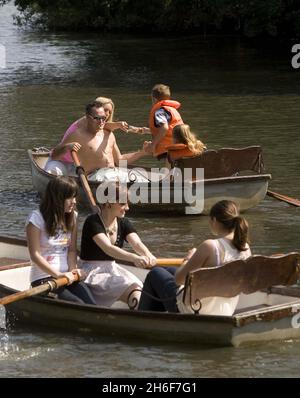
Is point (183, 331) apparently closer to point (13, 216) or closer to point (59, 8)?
point (13, 216)

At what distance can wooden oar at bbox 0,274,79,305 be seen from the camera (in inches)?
359

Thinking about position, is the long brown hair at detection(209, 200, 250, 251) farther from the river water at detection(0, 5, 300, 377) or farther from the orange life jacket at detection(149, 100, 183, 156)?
the orange life jacket at detection(149, 100, 183, 156)

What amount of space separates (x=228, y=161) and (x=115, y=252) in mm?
4761

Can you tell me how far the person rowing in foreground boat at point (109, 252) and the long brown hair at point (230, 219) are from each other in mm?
875

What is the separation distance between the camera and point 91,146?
44.1 ft

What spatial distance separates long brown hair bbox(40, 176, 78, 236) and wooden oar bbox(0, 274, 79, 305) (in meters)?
0.41


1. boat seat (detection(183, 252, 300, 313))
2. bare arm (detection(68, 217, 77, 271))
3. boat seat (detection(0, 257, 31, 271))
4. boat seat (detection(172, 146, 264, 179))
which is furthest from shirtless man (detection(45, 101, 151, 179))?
boat seat (detection(183, 252, 300, 313))

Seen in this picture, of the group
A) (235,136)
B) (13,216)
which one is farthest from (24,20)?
(13,216)

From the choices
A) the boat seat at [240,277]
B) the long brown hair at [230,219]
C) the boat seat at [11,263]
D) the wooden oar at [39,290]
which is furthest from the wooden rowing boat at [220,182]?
the long brown hair at [230,219]

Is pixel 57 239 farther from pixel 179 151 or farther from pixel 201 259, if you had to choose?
pixel 179 151

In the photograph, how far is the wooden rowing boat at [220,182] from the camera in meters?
13.4

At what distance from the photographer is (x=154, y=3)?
39000 mm

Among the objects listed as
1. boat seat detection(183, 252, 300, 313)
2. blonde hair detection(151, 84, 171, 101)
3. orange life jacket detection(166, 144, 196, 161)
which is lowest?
orange life jacket detection(166, 144, 196, 161)

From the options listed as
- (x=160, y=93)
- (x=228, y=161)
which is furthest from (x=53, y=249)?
(x=160, y=93)
